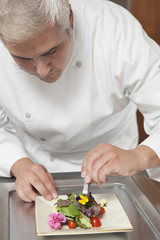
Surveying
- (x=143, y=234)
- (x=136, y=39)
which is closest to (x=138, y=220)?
(x=143, y=234)

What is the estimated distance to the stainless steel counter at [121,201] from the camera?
1027 mm

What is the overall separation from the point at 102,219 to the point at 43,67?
1.60ft

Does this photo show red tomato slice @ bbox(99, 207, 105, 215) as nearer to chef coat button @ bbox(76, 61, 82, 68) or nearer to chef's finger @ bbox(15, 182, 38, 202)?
chef's finger @ bbox(15, 182, 38, 202)

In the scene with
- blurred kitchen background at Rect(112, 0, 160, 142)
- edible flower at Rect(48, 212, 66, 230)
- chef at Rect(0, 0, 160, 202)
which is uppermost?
blurred kitchen background at Rect(112, 0, 160, 142)

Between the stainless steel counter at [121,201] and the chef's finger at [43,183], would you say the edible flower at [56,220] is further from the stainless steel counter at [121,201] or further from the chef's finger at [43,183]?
the chef's finger at [43,183]

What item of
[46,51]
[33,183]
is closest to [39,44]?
[46,51]

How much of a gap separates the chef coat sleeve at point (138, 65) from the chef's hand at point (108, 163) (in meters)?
0.13

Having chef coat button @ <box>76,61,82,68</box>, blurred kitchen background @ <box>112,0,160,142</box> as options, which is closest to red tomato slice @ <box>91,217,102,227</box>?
chef coat button @ <box>76,61,82,68</box>

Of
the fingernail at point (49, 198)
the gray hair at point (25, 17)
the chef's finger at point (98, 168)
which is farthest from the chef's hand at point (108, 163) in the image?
the gray hair at point (25, 17)

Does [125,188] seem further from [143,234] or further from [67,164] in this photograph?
[67,164]

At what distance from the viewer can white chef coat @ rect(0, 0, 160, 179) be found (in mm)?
1403

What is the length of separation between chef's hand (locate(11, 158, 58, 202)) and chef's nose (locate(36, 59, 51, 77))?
33 cm

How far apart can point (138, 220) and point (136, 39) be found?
0.65m

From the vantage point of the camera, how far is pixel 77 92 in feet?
4.93
